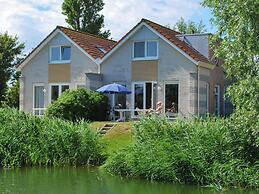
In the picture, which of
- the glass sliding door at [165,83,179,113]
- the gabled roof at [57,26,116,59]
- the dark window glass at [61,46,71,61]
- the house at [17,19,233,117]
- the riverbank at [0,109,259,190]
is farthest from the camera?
the dark window glass at [61,46,71,61]

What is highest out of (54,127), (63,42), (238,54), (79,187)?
(63,42)

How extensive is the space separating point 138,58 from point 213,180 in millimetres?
18981

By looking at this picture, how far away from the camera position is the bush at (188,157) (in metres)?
16.7

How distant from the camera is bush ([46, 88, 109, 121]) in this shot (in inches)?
1227

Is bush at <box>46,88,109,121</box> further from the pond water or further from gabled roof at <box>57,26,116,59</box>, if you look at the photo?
the pond water

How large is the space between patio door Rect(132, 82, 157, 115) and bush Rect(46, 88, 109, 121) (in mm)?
2418

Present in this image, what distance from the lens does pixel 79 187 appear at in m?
16.5

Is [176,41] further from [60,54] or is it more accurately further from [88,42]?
[60,54]

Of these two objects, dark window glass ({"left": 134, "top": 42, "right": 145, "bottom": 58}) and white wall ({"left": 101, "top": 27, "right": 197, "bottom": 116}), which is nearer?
white wall ({"left": 101, "top": 27, "right": 197, "bottom": 116})

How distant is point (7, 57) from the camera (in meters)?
47.2

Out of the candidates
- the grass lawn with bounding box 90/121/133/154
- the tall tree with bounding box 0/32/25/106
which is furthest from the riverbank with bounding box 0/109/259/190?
the tall tree with bounding box 0/32/25/106

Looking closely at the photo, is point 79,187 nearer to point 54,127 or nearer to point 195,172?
point 195,172

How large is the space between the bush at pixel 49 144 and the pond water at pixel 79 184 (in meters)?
1.47

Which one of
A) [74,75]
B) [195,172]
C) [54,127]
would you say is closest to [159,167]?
[195,172]
